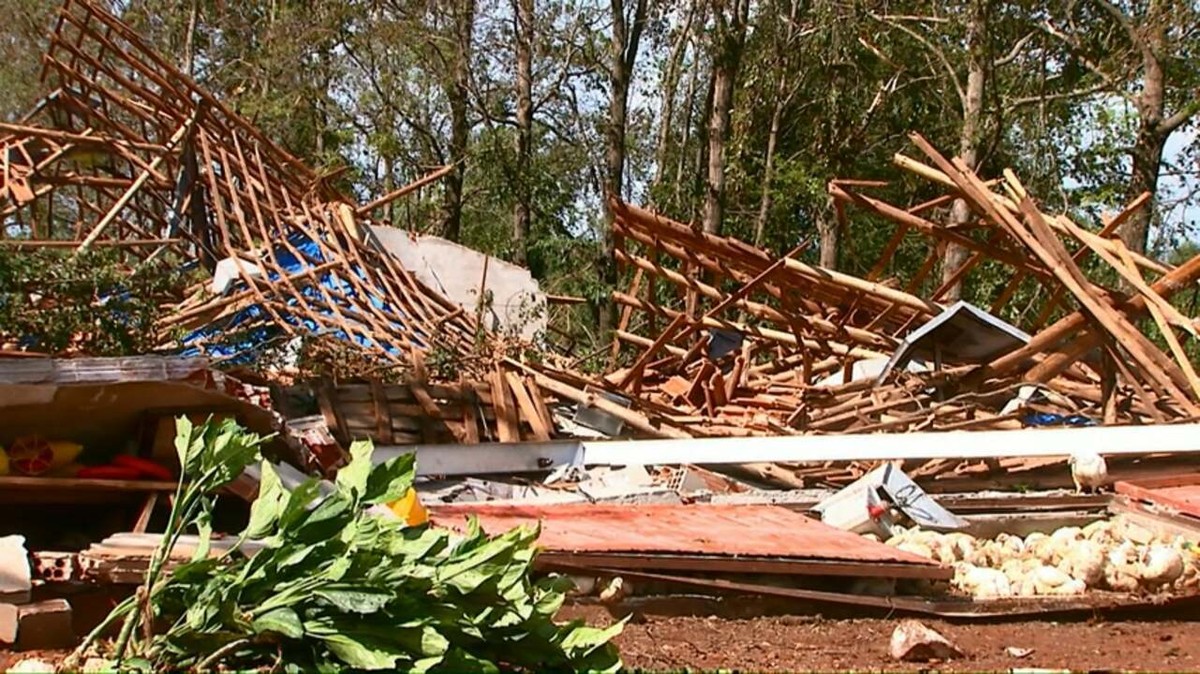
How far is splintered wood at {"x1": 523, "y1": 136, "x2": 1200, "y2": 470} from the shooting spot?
32.8 feet

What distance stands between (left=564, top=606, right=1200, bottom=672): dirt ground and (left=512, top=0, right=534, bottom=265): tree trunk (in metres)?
18.2

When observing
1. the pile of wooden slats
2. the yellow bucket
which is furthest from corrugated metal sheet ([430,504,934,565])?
the pile of wooden slats

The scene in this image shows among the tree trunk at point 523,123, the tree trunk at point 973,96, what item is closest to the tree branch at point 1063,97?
the tree trunk at point 973,96

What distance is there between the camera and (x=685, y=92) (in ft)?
105

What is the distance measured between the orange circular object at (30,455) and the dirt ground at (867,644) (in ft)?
7.71

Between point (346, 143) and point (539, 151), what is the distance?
17.2ft

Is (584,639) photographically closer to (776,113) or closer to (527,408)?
(527,408)

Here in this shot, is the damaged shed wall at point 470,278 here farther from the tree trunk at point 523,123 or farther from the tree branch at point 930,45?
the tree branch at point 930,45

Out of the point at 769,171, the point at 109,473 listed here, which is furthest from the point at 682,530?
the point at 769,171

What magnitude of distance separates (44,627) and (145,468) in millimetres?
1160

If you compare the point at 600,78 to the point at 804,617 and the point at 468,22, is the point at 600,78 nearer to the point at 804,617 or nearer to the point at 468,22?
the point at 468,22

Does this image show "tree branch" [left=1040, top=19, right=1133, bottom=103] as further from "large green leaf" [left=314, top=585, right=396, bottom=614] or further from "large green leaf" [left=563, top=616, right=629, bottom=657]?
"large green leaf" [left=314, top=585, right=396, bottom=614]

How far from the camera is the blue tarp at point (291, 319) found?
1108 centimetres

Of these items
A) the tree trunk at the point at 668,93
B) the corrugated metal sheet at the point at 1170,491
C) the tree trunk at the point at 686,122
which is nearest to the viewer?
the corrugated metal sheet at the point at 1170,491
